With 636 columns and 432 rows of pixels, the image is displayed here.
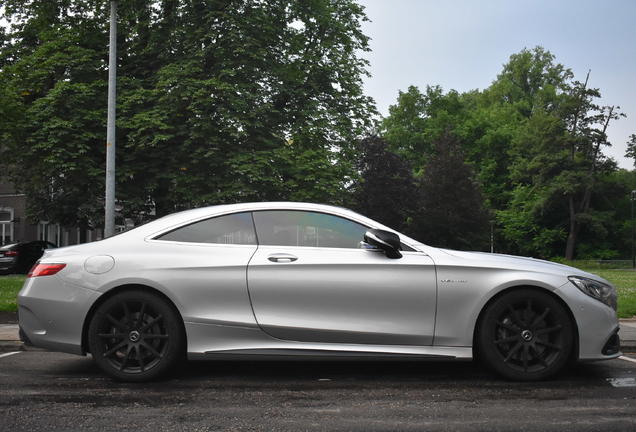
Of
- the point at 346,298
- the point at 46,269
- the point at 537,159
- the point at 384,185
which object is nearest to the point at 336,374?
the point at 346,298

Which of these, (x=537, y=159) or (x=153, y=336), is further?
(x=537, y=159)

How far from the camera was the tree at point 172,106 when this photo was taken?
19.0m

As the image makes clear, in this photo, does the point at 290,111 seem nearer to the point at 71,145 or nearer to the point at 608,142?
the point at 71,145

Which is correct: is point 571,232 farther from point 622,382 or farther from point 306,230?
point 306,230

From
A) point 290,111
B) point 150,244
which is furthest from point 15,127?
point 150,244

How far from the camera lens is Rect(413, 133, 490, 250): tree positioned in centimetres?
4897

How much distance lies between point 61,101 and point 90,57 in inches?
68.3

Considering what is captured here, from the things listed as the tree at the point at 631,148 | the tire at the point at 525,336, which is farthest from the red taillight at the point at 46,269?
the tree at the point at 631,148

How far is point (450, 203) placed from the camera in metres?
49.2

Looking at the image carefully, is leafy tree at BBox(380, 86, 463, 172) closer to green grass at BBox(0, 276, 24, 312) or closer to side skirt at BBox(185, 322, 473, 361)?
green grass at BBox(0, 276, 24, 312)

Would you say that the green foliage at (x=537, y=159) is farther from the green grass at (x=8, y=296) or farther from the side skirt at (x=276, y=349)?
the side skirt at (x=276, y=349)

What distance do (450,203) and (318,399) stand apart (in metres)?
45.8

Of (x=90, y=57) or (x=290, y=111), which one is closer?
(x=90, y=57)

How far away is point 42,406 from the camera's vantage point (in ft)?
14.5
